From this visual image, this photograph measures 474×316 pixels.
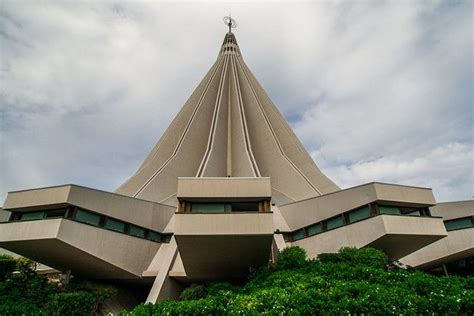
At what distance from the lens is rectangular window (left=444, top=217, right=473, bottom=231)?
1636cm

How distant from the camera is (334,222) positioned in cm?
1405

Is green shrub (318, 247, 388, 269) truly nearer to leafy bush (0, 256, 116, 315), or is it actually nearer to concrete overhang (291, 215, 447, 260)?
concrete overhang (291, 215, 447, 260)

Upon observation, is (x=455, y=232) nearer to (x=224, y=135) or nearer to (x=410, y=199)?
(x=410, y=199)

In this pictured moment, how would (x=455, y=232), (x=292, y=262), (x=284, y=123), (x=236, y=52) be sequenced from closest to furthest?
(x=292, y=262) < (x=455, y=232) < (x=284, y=123) < (x=236, y=52)

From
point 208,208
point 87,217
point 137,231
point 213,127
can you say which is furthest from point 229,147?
point 208,208

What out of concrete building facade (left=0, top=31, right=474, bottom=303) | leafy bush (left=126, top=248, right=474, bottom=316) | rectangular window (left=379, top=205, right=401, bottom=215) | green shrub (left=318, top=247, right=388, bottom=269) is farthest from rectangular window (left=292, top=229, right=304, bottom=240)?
leafy bush (left=126, top=248, right=474, bottom=316)

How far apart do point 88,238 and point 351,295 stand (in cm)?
1014

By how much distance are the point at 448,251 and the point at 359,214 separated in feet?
22.4

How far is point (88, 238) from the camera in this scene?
494 inches

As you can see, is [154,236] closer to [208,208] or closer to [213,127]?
[208,208]

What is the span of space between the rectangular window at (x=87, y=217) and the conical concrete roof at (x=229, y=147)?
5722mm

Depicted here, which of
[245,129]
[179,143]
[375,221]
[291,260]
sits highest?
[245,129]

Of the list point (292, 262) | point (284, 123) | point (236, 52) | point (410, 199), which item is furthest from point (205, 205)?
point (236, 52)

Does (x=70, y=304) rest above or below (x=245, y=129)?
below
